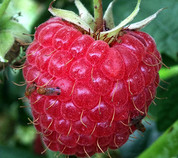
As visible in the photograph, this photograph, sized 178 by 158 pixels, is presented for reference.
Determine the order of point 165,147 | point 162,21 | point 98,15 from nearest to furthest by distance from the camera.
Answer: point 165,147 < point 98,15 < point 162,21

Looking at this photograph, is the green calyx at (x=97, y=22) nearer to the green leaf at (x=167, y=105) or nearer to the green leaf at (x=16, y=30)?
the green leaf at (x=16, y=30)

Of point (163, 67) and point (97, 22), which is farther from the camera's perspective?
point (163, 67)

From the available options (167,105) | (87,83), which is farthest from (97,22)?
(167,105)

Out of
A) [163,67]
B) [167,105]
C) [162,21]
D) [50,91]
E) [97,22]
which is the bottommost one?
[167,105]

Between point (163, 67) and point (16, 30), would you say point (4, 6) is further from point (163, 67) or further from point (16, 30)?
point (163, 67)

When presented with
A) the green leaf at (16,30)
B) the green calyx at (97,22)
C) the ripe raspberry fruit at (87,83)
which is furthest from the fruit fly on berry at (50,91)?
the green leaf at (16,30)

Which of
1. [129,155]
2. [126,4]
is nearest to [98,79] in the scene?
[126,4]

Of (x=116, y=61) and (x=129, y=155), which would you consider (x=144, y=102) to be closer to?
(x=116, y=61)

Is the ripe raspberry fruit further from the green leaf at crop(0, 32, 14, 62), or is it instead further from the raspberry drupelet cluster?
the green leaf at crop(0, 32, 14, 62)
